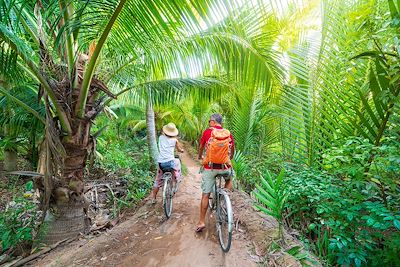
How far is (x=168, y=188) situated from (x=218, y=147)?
5.41 ft

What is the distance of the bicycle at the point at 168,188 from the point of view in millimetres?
4413

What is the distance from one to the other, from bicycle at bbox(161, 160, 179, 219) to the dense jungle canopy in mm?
1369

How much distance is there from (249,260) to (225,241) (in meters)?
→ 0.40

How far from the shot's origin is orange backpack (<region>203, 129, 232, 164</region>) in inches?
131

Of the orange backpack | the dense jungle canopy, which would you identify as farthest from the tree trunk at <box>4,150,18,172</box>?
the orange backpack

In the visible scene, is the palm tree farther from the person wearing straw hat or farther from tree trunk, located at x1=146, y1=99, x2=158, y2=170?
tree trunk, located at x1=146, y1=99, x2=158, y2=170

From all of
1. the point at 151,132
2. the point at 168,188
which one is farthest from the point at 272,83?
the point at 151,132

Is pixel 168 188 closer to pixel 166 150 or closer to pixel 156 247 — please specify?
pixel 166 150

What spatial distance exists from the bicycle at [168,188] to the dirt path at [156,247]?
20cm

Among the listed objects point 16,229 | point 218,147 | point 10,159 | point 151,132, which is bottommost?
point 16,229

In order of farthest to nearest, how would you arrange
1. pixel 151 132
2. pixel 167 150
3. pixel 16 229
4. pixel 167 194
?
pixel 151 132 < pixel 167 150 < pixel 167 194 < pixel 16 229

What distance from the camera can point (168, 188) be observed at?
4543mm

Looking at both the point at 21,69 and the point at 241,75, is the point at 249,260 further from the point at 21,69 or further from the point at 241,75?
the point at 21,69

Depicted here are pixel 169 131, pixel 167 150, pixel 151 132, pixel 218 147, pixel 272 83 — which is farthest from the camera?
pixel 151 132
